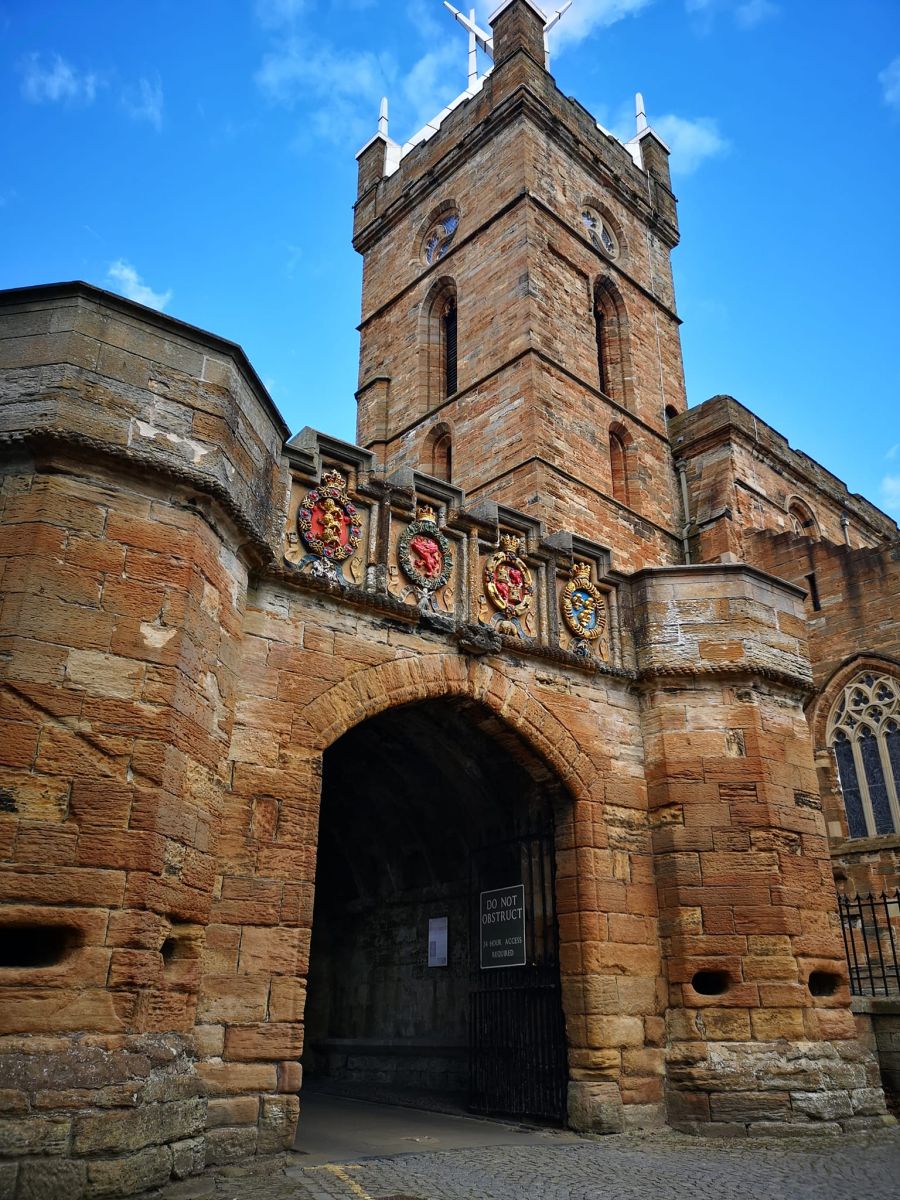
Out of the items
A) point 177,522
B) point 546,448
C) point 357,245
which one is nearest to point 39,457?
point 177,522

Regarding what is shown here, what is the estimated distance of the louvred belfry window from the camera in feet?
67.5

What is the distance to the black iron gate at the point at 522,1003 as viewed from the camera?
763 centimetres

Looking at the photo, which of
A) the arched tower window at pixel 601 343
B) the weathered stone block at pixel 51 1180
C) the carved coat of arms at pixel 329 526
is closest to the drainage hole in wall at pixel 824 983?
the carved coat of arms at pixel 329 526

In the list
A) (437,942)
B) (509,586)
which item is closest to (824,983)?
(437,942)

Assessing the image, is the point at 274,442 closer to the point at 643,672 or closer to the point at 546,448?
the point at 643,672

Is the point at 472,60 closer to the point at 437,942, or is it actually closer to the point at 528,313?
the point at 528,313

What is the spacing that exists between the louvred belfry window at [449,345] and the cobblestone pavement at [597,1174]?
16.0 m

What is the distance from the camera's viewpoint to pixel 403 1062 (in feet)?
31.9

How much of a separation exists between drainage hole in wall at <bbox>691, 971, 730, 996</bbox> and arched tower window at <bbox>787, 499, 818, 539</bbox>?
1515 cm

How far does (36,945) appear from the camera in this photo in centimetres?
472

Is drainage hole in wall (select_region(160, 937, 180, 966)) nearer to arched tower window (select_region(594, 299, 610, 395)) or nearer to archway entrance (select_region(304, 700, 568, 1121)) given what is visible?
archway entrance (select_region(304, 700, 568, 1121))

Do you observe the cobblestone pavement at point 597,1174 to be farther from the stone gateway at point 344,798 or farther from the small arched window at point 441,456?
the small arched window at point 441,456

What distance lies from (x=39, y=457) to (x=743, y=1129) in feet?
22.3

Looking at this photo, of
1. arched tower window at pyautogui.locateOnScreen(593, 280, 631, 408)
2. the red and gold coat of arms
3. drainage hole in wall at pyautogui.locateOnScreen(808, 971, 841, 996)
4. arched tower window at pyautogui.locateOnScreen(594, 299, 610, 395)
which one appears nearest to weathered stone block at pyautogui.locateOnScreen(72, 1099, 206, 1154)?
the red and gold coat of arms
